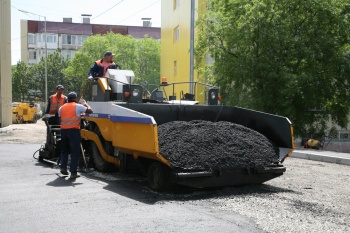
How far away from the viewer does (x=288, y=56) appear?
17750 mm

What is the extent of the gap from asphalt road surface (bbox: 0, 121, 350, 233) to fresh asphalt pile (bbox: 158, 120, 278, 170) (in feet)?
1.52

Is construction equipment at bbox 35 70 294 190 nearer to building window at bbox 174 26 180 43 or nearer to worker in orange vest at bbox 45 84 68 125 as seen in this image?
worker in orange vest at bbox 45 84 68 125

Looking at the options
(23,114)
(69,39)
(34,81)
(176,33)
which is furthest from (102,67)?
(69,39)

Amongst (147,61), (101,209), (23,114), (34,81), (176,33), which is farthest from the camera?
(34,81)

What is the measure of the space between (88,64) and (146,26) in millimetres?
37704

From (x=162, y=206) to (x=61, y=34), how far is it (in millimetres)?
77667

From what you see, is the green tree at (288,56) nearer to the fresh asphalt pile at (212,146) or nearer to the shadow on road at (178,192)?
the fresh asphalt pile at (212,146)

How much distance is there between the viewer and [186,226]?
537 centimetres

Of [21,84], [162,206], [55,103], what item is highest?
[21,84]

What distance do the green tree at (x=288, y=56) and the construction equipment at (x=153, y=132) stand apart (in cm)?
815

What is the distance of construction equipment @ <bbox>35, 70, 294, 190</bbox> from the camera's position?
23.3 feet

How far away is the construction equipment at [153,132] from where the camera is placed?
280 inches

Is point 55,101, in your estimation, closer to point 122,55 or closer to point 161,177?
point 161,177

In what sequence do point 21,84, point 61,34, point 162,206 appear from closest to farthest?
1. point 162,206
2. point 21,84
3. point 61,34
